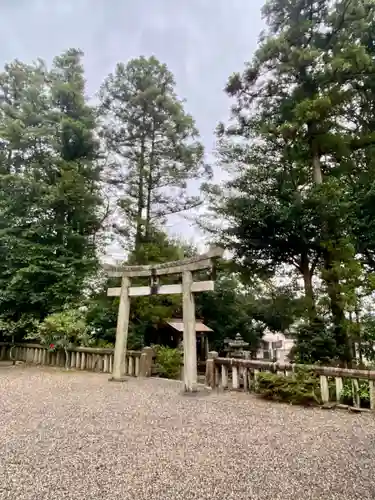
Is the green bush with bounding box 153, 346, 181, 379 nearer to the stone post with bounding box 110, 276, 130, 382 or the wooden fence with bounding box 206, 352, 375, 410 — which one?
the stone post with bounding box 110, 276, 130, 382

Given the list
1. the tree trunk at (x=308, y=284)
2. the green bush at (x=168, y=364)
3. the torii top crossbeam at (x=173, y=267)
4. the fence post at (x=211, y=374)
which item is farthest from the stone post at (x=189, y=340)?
the tree trunk at (x=308, y=284)

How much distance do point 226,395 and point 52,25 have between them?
10675 mm

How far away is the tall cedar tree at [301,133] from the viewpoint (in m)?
8.62

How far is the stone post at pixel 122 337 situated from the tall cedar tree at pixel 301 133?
4.23 meters

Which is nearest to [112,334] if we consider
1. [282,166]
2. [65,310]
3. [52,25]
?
[65,310]

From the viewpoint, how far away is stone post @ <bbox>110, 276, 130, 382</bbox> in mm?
6949

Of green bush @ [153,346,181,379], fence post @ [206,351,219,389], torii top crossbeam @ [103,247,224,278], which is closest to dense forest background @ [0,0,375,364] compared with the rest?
green bush @ [153,346,181,379]

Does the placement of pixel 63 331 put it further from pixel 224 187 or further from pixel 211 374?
pixel 224 187

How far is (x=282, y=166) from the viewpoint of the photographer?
10.0 metres

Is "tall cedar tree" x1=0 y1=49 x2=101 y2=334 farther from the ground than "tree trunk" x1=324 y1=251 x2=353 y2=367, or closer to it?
farther from the ground

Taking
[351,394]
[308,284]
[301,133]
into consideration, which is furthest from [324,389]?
[301,133]

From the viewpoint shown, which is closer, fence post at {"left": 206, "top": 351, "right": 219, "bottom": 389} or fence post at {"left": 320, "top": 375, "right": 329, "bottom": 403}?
fence post at {"left": 320, "top": 375, "right": 329, "bottom": 403}

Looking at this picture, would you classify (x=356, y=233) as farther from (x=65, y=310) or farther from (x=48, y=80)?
(x=48, y=80)

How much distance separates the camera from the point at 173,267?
648cm
